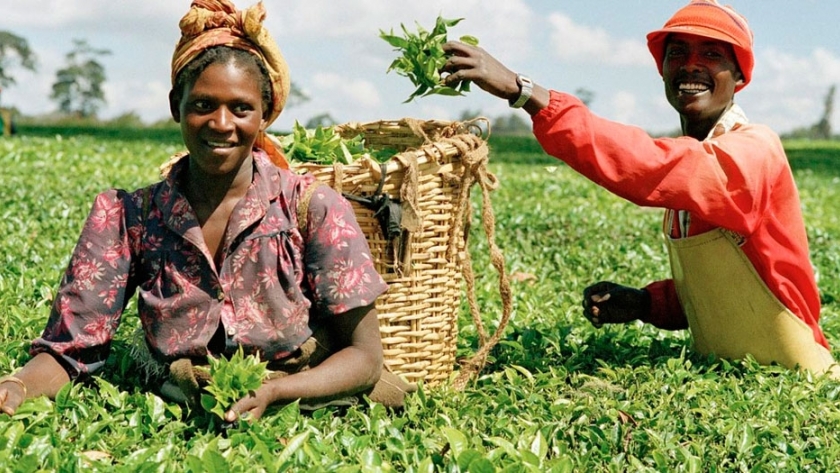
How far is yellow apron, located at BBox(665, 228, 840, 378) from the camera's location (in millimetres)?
3789

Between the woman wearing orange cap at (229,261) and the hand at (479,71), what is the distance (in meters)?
0.55

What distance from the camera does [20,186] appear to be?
7.79m

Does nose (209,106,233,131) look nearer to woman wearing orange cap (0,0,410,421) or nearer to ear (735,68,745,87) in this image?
woman wearing orange cap (0,0,410,421)

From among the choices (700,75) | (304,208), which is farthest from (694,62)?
(304,208)

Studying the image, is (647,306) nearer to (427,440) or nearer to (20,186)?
(427,440)

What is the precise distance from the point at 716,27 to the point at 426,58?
3.86 feet

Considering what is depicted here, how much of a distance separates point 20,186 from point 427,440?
19.1ft

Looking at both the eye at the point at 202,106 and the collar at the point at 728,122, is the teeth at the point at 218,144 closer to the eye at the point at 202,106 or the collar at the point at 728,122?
the eye at the point at 202,106

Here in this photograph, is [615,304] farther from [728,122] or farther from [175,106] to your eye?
[175,106]

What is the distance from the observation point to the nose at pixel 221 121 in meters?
2.95

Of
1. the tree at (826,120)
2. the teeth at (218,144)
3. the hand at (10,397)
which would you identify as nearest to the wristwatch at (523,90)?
the teeth at (218,144)

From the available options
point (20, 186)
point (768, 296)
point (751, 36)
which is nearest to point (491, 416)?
point (768, 296)

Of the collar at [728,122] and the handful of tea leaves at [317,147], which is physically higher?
the collar at [728,122]

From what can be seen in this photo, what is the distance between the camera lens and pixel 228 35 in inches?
118
